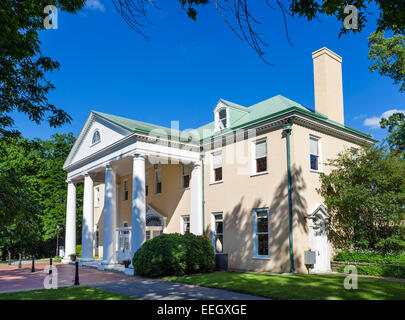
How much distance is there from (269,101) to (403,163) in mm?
8381

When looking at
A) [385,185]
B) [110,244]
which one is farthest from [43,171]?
[385,185]

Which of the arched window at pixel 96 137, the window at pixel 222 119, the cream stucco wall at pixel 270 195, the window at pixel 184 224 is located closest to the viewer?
the cream stucco wall at pixel 270 195

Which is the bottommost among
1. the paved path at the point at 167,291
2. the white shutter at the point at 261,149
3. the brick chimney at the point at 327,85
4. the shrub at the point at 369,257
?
the paved path at the point at 167,291

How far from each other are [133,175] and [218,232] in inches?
233

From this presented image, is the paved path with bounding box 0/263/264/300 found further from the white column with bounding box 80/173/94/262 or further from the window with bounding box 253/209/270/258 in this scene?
the white column with bounding box 80/173/94/262

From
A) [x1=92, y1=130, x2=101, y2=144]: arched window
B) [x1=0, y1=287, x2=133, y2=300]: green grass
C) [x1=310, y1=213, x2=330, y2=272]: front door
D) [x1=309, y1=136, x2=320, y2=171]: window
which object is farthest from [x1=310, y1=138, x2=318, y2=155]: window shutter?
[x1=92, y1=130, x2=101, y2=144]: arched window

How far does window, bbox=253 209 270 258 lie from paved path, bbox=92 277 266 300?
203 inches

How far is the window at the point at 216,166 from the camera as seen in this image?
21.5 metres

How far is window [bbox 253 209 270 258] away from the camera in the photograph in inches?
712

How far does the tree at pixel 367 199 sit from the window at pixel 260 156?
295 centimetres

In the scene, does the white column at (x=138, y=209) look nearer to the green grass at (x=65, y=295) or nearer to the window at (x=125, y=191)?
the green grass at (x=65, y=295)

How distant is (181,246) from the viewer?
685 inches

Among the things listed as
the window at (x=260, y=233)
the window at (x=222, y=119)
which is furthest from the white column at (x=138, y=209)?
the window at (x=260, y=233)
